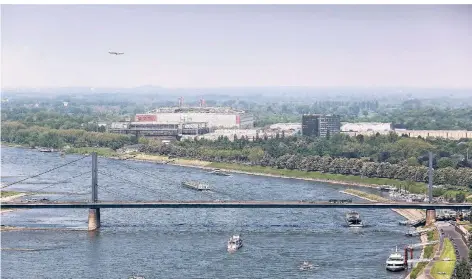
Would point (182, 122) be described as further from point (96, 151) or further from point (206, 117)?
point (96, 151)

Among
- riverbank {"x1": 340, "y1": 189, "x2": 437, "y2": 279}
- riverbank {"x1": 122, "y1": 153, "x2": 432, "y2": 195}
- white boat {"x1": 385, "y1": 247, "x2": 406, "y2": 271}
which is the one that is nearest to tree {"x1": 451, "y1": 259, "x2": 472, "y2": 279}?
riverbank {"x1": 340, "y1": 189, "x2": 437, "y2": 279}

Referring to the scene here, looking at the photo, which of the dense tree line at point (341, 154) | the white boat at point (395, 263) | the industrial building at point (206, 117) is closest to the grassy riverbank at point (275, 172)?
the dense tree line at point (341, 154)

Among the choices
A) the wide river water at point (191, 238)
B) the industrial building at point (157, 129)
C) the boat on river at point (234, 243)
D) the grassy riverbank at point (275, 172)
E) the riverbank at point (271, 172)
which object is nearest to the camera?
the wide river water at point (191, 238)

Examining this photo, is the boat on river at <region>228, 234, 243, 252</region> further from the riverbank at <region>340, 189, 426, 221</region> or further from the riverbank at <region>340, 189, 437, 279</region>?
the riverbank at <region>340, 189, 426, 221</region>

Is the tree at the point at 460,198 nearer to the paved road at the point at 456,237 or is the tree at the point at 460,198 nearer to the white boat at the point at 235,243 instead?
the paved road at the point at 456,237

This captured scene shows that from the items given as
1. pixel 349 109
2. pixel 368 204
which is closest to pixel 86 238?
pixel 368 204
